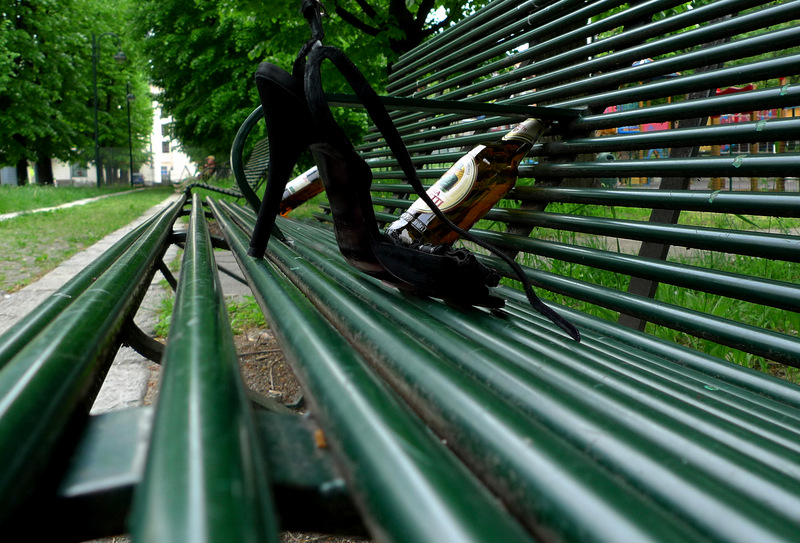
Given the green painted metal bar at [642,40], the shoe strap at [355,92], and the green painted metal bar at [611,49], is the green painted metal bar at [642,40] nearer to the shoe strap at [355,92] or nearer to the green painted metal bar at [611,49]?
the green painted metal bar at [611,49]

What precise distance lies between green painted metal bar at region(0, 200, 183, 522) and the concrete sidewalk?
3.88ft

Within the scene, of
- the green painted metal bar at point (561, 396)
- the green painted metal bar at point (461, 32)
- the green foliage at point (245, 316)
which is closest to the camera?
the green painted metal bar at point (561, 396)

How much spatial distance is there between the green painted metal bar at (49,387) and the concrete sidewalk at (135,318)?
A: 118 cm

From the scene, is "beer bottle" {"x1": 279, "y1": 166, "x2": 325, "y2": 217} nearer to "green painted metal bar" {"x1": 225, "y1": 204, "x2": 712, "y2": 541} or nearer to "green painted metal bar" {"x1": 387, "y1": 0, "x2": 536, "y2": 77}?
"green painted metal bar" {"x1": 387, "y1": 0, "x2": 536, "y2": 77}

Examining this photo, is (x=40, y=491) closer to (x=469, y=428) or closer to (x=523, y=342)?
(x=469, y=428)

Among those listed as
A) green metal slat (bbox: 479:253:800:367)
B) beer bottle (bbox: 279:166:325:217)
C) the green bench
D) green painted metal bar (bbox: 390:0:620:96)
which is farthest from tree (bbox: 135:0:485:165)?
the green bench

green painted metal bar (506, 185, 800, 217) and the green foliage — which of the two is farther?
the green foliage

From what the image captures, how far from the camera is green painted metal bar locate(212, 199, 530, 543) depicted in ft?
1.02

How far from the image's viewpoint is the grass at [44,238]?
4094 mm

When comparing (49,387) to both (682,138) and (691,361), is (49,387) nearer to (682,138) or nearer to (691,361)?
(691,361)

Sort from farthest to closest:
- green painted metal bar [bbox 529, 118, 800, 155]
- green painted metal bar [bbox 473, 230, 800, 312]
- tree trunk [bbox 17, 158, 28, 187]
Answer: tree trunk [bbox 17, 158, 28, 187] < green painted metal bar [bbox 529, 118, 800, 155] < green painted metal bar [bbox 473, 230, 800, 312]

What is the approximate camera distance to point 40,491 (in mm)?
385

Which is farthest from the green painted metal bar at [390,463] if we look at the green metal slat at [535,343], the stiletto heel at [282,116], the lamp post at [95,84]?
the lamp post at [95,84]

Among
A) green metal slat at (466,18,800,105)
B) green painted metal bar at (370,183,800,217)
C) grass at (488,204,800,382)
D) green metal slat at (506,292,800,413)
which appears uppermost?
green metal slat at (466,18,800,105)
